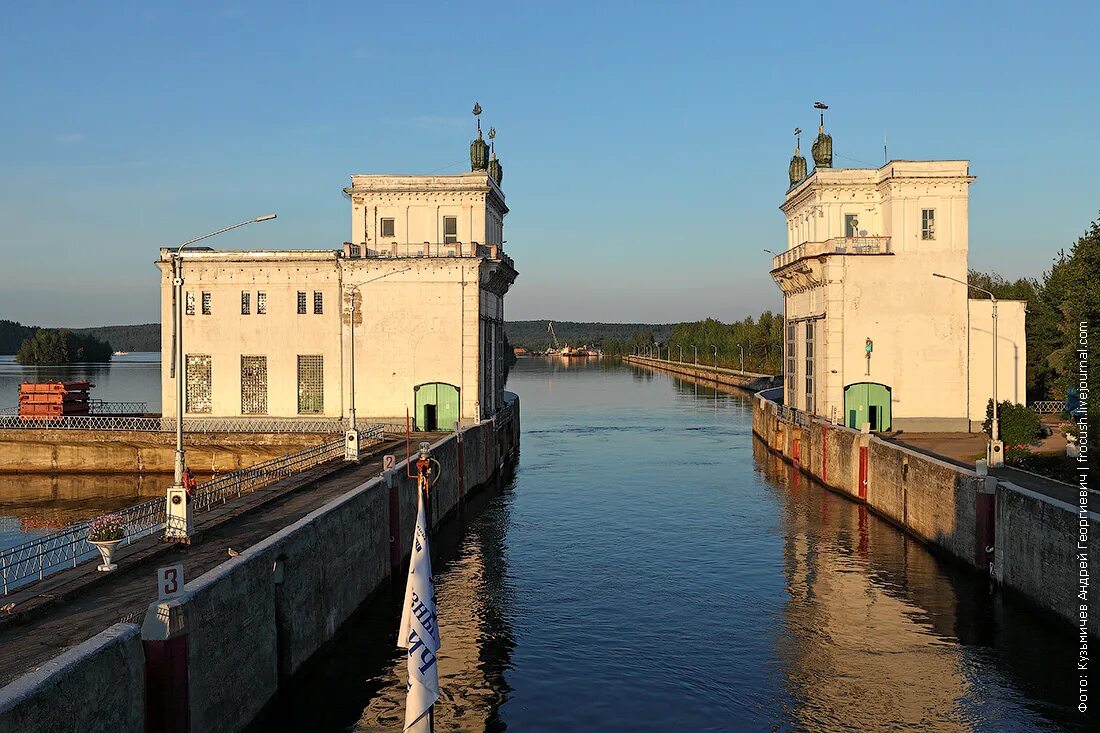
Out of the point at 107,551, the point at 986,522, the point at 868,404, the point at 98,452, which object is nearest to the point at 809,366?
the point at 868,404

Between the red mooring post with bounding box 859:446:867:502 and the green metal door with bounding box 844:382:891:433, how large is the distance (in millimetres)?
8861

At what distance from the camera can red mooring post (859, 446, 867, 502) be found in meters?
53.8

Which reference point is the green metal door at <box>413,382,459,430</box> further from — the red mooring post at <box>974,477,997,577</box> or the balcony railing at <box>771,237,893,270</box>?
the red mooring post at <box>974,477,997,577</box>

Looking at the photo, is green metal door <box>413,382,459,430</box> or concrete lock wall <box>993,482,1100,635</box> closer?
concrete lock wall <box>993,482,1100,635</box>

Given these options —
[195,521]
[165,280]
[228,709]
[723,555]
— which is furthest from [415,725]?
[165,280]

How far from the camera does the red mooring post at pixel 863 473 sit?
53750 mm

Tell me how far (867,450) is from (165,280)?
48.6 meters

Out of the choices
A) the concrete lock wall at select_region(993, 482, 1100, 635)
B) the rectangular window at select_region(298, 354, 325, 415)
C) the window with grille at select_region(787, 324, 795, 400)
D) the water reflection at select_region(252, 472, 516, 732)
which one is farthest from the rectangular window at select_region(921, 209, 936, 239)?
the rectangular window at select_region(298, 354, 325, 415)

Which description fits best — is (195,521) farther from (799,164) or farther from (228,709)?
(799,164)

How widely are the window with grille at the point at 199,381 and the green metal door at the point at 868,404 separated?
4412 cm

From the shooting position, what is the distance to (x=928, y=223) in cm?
→ 6259

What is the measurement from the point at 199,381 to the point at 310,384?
27.0ft

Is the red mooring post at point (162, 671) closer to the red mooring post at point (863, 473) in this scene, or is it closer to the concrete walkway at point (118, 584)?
the concrete walkway at point (118, 584)

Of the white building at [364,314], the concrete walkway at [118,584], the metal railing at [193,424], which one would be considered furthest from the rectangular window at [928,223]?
the concrete walkway at [118,584]
